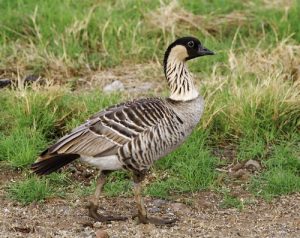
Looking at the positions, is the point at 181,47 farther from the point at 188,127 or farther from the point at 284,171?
the point at 284,171

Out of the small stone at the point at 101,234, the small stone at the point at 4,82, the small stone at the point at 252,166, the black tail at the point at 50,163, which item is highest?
the black tail at the point at 50,163

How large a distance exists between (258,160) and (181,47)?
1448 mm

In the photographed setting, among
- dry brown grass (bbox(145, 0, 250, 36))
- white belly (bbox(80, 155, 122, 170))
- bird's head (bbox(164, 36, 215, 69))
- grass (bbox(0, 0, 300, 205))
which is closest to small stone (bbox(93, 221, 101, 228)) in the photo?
white belly (bbox(80, 155, 122, 170))

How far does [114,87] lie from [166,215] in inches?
103

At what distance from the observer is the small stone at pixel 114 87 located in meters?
9.36

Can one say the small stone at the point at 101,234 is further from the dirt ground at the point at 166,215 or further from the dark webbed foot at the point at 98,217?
the dark webbed foot at the point at 98,217

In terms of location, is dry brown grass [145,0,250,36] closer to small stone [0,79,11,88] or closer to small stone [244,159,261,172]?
small stone [0,79,11,88]

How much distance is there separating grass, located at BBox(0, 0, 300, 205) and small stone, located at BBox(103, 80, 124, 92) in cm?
21

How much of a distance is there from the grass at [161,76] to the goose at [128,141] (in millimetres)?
566

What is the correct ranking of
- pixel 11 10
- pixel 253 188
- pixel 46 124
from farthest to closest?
pixel 11 10, pixel 46 124, pixel 253 188

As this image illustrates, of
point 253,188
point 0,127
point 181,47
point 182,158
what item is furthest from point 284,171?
point 0,127

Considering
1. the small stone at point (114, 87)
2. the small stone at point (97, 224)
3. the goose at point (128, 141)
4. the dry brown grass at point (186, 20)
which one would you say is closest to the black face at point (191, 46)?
the goose at point (128, 141)

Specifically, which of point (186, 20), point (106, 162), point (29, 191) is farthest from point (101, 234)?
point (186, 20)

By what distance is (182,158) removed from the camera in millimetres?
7852
